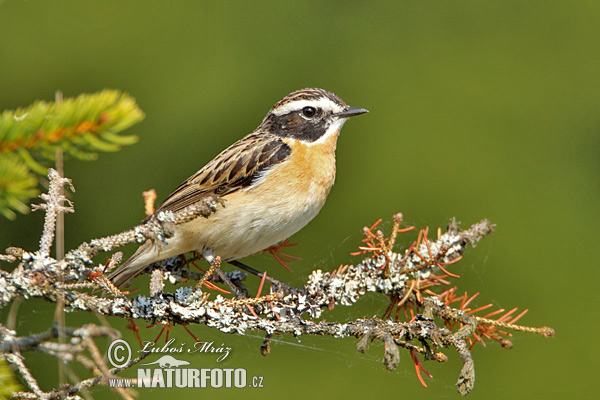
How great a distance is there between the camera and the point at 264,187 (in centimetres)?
505

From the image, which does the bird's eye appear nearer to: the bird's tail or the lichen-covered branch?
the bird's tail

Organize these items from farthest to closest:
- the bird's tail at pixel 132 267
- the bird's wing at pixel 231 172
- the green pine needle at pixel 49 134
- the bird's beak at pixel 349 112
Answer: the bird's beak at pixel 349 112 < the bird's wing at pixel 231 172 < the bird's tail at pixel 132 267 < the green pine needle at pixel 49 134

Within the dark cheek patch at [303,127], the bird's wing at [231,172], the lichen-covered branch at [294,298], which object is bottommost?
the lichen-covered branch at [294,298]

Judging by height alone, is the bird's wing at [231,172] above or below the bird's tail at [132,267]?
above

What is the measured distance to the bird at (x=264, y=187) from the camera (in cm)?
491

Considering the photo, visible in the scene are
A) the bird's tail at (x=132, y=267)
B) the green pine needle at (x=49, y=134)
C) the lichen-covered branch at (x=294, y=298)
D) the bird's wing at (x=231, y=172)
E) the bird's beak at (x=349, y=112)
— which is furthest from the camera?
the bird's beak at (x=349, y=112)

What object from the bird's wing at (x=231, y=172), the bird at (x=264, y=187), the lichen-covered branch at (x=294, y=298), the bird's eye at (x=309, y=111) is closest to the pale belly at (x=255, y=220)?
the bird at (x=264, y=187)

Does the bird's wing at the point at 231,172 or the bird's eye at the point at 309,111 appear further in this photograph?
the bird's eye at the point at 309,111

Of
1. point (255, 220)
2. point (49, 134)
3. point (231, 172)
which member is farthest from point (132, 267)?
point (49, 134)

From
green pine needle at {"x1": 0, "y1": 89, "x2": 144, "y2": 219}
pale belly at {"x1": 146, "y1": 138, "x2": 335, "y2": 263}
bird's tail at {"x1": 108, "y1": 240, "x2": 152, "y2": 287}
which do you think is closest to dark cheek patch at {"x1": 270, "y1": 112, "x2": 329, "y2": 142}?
pale belly at {"x1": 146, "y1": 138, "x2": 335, "y2": 263}

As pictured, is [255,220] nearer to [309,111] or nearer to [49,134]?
[309,111]

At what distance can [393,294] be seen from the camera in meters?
3.77

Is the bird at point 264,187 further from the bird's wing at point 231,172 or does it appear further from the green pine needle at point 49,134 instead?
the green pine needle at point 49,134

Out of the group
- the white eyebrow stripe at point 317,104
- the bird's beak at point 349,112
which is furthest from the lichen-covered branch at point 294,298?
the white eyebrow stripe at point 317,104
